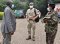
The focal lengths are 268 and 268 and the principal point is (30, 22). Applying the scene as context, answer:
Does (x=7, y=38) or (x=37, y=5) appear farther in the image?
(x=37, y=5)

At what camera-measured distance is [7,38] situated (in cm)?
878

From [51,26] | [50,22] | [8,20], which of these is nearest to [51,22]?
[50,22]

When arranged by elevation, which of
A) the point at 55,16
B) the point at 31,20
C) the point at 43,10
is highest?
the point at 55,16

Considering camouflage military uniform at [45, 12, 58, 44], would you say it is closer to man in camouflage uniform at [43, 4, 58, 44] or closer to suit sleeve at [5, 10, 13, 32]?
man in camouflage uniform at [43, 4, 58, 44]

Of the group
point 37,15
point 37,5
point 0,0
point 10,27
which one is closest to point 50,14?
point 10,27

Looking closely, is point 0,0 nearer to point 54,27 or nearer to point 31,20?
point 31,20

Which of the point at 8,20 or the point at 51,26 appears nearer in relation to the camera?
the point at 8,20

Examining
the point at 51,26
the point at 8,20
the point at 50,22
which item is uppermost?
the point at 8,20

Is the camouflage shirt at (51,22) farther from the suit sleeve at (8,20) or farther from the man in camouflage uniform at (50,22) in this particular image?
the suit sleeve at (8,20)

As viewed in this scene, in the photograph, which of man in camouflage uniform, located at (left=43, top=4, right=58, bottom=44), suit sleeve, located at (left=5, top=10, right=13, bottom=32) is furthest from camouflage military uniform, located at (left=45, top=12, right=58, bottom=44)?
suit sleeve, located at (left=5, top=10, right=13, bottom=32)

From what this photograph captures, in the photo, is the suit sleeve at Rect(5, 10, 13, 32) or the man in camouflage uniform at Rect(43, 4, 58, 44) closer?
the suit sleeve at Rect(5, 10, 13, 32)

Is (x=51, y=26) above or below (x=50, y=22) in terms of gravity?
below

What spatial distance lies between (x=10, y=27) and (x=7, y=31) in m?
0.19

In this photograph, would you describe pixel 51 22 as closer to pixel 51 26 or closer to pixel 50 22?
pixel 50 22
